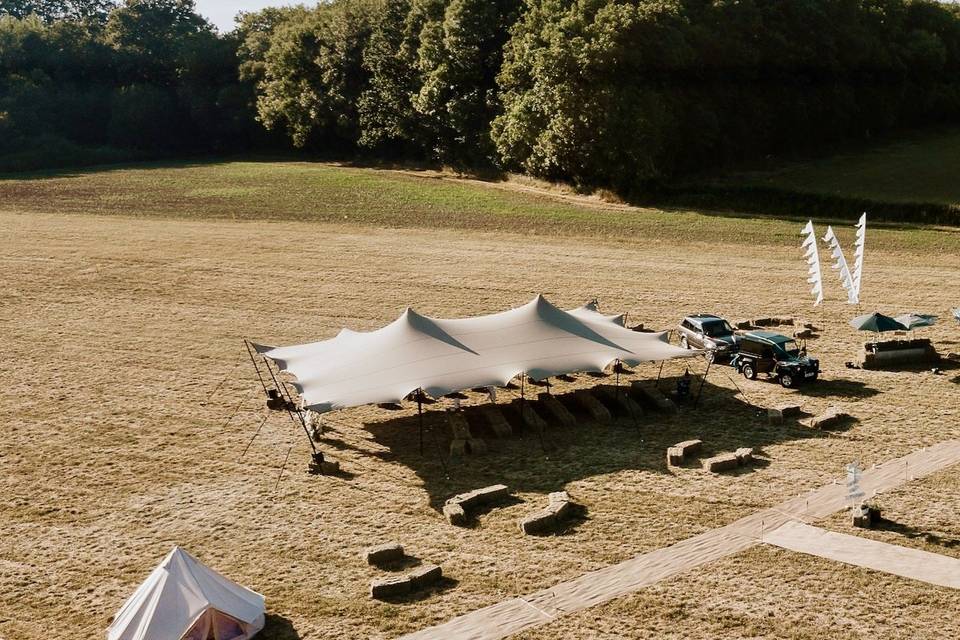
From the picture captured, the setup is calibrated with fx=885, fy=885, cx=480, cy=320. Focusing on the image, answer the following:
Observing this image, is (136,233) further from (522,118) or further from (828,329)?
(828,329)

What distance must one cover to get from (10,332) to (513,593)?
77.5 feet

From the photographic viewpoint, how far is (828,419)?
20.6 meters

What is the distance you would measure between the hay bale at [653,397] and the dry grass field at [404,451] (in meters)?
0.41

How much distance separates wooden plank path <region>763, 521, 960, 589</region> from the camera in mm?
14344

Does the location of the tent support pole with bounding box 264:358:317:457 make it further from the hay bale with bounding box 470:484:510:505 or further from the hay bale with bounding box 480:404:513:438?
the hay bale with bounding box 480:404:513:438

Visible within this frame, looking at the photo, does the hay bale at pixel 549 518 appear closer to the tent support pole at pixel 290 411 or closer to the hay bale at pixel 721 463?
the hay bale at pixel 721 463

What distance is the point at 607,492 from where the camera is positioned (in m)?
17.6

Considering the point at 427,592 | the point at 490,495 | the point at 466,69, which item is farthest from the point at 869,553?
the point at 466,69

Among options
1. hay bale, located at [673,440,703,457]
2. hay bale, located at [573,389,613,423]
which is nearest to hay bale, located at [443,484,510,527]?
hay bale, located at [673,440,703,457]

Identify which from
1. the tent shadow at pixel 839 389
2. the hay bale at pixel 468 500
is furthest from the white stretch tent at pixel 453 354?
the tent shadow at pixel 839 389

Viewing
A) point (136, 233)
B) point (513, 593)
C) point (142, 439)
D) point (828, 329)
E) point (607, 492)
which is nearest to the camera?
point (513, 593)

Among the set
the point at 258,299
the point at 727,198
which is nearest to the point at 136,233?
the point at 258,299

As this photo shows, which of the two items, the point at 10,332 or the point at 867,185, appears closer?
the point at 10,332

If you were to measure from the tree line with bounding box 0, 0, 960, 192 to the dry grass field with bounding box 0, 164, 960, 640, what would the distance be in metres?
14.3
